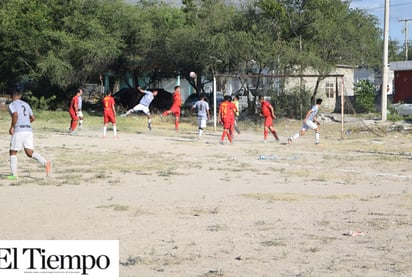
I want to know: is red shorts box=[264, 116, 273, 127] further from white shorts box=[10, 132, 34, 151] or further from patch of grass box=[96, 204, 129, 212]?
patch of grass box=[96, 204, 129, 212]

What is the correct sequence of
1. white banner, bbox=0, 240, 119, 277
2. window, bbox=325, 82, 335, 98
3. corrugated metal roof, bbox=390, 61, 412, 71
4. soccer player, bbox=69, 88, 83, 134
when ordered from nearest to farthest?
white banner, bbox=0, 240, 119, 277
soccer player, bbox=69, 88, 83, 134
corrugated metal roof, bbox=390, 61, 412, 71
window, bbox=325, 82, 335, 98

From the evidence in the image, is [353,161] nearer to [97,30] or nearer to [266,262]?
[266,262]

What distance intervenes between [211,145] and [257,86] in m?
12.4

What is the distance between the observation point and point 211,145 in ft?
73.2

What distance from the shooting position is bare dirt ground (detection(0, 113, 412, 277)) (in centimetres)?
734

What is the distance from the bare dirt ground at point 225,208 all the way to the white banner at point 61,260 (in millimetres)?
1041

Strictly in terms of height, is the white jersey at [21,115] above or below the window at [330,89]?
below

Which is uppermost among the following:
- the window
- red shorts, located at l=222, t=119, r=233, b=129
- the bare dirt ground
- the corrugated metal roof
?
the corrugated metal roof

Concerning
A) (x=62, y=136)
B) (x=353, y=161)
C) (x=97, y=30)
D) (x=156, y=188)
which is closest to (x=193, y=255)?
(x=156, y=188)

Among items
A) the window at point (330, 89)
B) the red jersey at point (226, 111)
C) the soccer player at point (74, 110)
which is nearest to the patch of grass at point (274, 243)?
the red jersey at point (226, 111)

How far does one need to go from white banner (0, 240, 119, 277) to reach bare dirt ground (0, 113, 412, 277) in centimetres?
104

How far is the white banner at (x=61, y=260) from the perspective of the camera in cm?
563

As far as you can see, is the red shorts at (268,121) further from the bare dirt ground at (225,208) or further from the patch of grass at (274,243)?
the patch of grass at (274,243)

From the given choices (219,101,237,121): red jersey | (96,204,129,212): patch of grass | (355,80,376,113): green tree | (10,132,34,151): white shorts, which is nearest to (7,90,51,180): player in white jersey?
(10,132,34,151): white shorts
